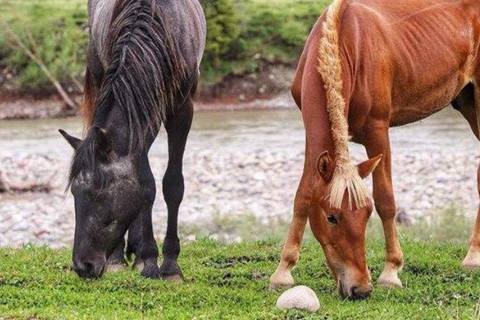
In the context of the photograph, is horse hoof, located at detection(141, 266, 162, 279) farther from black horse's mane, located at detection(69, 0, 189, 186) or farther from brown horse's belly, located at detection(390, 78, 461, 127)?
brown horse's belly, located at detection(390, 78, 461, 127)

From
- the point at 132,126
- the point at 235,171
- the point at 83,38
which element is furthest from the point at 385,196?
the point at 83,38

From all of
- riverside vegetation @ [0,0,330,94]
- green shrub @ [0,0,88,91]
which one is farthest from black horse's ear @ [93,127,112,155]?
green shrub @ [0,0,88,91]

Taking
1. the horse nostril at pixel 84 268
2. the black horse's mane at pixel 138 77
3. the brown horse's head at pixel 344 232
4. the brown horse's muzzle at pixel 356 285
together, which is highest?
the black horse's mane at pixel 138 77

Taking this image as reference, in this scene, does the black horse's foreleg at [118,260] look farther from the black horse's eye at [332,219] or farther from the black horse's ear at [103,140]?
the black horse's eye at [332,219]

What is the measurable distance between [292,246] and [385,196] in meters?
0.79

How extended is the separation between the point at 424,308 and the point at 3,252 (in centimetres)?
409

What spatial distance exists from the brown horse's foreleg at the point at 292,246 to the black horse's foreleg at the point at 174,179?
874mm

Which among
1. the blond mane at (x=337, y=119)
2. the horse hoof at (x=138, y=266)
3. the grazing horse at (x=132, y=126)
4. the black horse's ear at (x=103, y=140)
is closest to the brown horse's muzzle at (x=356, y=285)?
the blond mane at (x=337, y=119)

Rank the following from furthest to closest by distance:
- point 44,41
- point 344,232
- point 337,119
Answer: point 44,41 → point 337,119 → point 344,232

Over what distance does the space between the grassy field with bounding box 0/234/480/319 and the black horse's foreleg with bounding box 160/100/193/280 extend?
21 cm

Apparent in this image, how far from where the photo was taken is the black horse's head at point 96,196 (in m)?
6.38

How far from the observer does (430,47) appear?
764cm

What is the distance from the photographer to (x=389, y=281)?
23.1 feet

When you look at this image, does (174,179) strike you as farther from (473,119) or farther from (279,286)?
(473,119)
